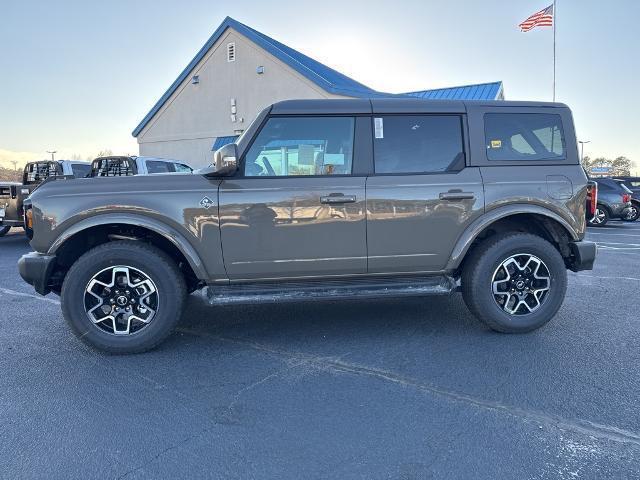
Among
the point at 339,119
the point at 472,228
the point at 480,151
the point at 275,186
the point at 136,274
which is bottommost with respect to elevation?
the point at 136,274

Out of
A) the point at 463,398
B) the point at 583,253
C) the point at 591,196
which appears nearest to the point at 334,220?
the point at 463,398

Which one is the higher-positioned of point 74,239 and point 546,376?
point 74,239

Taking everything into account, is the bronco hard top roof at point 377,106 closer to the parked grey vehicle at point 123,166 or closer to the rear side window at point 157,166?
the parked grey vehicle at point 123,166

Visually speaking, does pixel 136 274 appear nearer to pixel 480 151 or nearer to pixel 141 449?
pixel 141 449

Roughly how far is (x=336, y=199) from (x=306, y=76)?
1762 cm

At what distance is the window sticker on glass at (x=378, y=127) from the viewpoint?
380 cm

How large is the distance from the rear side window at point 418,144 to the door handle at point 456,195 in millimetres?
224

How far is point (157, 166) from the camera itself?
437 inches

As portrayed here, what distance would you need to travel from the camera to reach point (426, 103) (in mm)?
3969

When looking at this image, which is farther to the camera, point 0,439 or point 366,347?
point 366,347

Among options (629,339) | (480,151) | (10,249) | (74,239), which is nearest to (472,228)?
(480,151)

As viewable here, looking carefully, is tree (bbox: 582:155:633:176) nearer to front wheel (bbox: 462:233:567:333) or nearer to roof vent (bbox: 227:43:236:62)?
roof vent (bbox: 227:43:236:62)

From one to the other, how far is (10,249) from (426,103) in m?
9.51

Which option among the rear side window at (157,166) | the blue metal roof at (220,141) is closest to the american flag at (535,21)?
the blue metal roof at (220,141)
